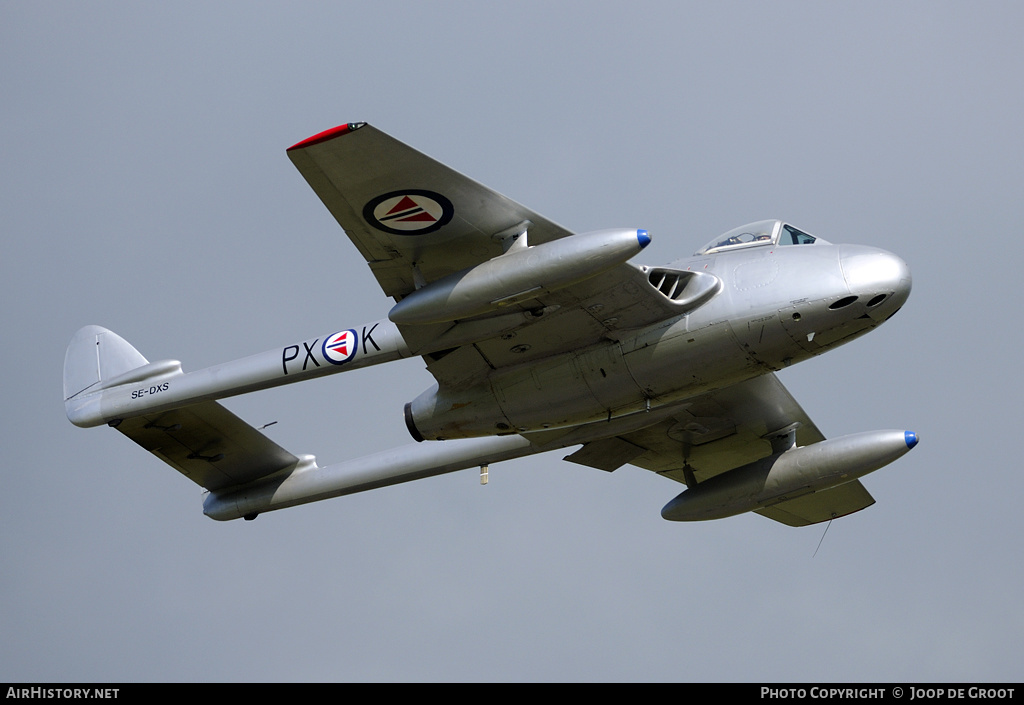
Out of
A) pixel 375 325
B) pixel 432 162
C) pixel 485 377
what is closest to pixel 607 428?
pixel 485 377

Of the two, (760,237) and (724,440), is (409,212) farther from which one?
(724,440)

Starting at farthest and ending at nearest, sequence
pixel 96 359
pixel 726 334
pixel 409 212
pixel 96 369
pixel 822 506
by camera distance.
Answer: pixel 822 506
pixel 96 359
pixel 96 369
pixel 726 334
pixel 409 212

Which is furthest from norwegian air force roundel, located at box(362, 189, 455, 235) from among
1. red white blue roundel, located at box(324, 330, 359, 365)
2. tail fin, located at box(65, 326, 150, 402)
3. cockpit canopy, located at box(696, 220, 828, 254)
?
tail fin, located at box(65, 326, 150, 402)

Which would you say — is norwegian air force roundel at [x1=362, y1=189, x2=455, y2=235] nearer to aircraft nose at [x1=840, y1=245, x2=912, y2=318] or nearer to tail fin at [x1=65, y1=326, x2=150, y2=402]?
aircraft nose at [x1=840, y1=245, x2=912, y2=318]

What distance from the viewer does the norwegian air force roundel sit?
666 inches

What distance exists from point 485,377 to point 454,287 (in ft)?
10.3

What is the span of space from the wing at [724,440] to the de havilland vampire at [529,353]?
2.2 inches

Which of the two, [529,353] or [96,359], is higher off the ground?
[96,359]

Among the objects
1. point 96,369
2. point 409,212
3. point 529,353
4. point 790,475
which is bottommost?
point 790,475

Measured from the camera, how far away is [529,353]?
19.2 m

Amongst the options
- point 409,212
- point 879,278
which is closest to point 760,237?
point 879,278

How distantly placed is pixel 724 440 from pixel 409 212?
9.11 m

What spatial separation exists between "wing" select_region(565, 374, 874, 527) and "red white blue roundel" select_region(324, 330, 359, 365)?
5.99 meters

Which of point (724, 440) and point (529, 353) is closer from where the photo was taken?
point (529, 353)
